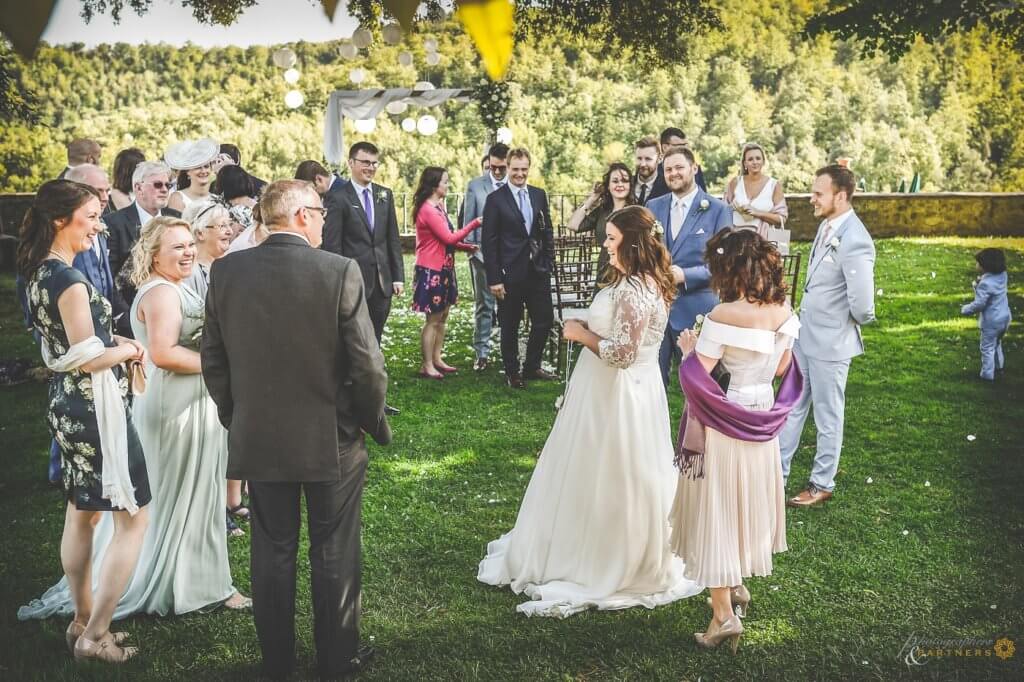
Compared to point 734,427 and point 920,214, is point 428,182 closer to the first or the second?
point 734,427

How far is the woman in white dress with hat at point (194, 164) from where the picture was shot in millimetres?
4938

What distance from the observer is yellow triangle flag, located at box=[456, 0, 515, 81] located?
833 mm

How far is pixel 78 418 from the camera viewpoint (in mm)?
3010

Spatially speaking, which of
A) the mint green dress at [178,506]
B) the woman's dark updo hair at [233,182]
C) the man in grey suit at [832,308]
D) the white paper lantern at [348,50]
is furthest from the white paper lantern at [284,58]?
the mint green dress at [178,506]

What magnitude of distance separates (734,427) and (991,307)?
5.47 metres

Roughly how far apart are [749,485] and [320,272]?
1.78 meters

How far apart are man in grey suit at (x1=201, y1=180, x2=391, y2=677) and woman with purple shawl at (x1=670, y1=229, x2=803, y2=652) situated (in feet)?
3.96

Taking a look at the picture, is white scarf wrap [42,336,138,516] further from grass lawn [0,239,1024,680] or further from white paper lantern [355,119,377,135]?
white paper lantern [355,119,377,135]

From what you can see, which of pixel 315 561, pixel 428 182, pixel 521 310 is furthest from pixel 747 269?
pixel 428 182

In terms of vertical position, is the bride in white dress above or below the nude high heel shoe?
above

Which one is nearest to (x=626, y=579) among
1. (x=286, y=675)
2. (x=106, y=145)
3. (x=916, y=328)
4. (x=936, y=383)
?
(x=286, y=675)

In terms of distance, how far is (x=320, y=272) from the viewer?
2559mm

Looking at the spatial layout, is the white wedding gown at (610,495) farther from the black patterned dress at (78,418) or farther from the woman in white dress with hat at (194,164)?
the woman in white dress with hat at (194,164)

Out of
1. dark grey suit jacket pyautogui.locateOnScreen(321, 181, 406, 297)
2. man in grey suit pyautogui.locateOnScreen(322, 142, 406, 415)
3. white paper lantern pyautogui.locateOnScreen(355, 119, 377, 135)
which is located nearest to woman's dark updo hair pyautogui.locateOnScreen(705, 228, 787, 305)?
dark grey suit jacket pyautogui.locateOnScreen(321, 181, 406, 297)
